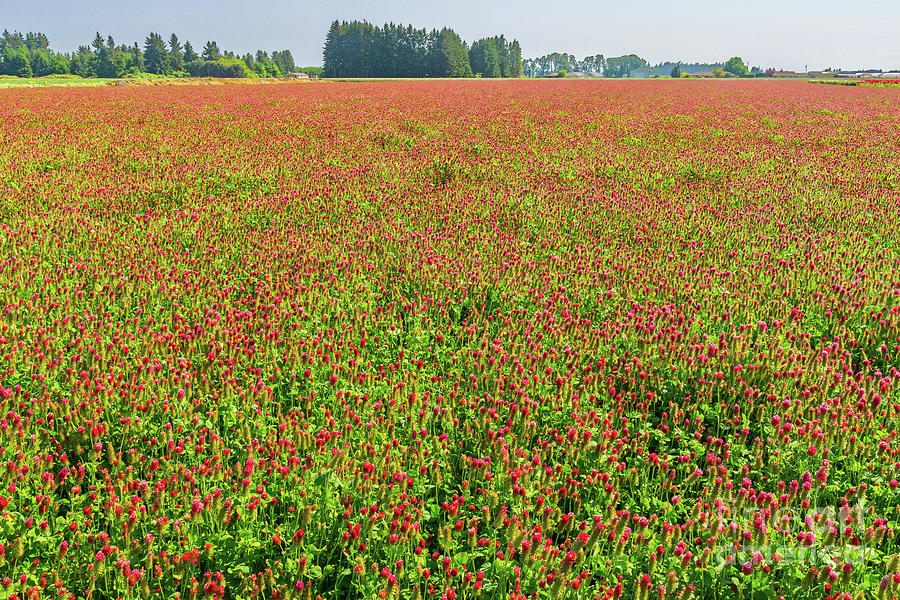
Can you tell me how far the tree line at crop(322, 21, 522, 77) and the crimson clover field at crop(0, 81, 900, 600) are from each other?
11590 cm

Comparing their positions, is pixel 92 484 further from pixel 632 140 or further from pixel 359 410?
pixel 632 140

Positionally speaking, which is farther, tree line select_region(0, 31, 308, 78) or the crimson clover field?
tree line select_region(0, 31, 308, 78)

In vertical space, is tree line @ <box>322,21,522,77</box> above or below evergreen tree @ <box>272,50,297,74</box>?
below

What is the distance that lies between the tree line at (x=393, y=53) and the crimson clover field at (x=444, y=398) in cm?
11590

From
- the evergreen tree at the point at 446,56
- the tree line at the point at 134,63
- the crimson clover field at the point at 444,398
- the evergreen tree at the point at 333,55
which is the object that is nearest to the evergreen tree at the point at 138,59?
the tree line at the point at 134,63

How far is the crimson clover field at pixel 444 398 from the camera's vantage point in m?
2.47

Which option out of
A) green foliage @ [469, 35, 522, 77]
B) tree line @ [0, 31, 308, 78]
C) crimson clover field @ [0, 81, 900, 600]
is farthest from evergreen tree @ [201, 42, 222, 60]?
crimson clover field @ [0, 81, 900, 600]

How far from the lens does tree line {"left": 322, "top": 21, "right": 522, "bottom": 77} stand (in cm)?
11438

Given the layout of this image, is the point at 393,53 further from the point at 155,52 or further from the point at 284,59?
the point at 284,59

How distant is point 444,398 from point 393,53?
122 m

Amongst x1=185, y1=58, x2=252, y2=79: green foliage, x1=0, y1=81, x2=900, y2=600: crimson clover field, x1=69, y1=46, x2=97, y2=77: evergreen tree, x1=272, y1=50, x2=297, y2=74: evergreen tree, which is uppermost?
x1=272, y1=50, x2=297, y2=74: evergreen tree

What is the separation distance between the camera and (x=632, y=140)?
14.8 metres

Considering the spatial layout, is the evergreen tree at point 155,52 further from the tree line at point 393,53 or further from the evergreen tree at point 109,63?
the tree line at point 393,53

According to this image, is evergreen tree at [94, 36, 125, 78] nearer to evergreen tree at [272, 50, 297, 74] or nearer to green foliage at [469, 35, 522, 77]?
evergreen tree at [272, 50, 297, 74]
